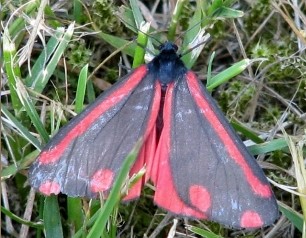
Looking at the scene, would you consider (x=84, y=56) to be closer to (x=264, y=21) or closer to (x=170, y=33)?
(x=170, y=33)

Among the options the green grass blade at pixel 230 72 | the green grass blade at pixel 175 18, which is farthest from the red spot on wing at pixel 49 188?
the green grass blade at pixel 175 18

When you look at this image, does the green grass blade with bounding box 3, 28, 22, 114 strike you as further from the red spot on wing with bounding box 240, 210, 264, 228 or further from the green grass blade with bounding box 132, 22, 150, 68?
the red spot on wing with bounding box 240, 210, 264, 228

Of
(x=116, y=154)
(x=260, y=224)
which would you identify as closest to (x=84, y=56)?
(x=116, y=154)

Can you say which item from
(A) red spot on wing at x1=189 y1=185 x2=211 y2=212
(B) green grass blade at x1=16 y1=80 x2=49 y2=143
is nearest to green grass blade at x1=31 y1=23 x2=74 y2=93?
(B) green grass blade at x1=16 y1=80 x2=49 y2=143

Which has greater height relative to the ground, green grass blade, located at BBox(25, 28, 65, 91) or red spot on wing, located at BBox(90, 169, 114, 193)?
green grass blade, located at BBox(25, 28, 65, 91)

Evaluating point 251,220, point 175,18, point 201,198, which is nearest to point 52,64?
point 175,18

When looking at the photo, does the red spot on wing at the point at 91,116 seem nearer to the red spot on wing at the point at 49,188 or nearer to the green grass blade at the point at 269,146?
the red spot on wing at the point at 49,188

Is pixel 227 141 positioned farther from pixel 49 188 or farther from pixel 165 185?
pixel 49 188
